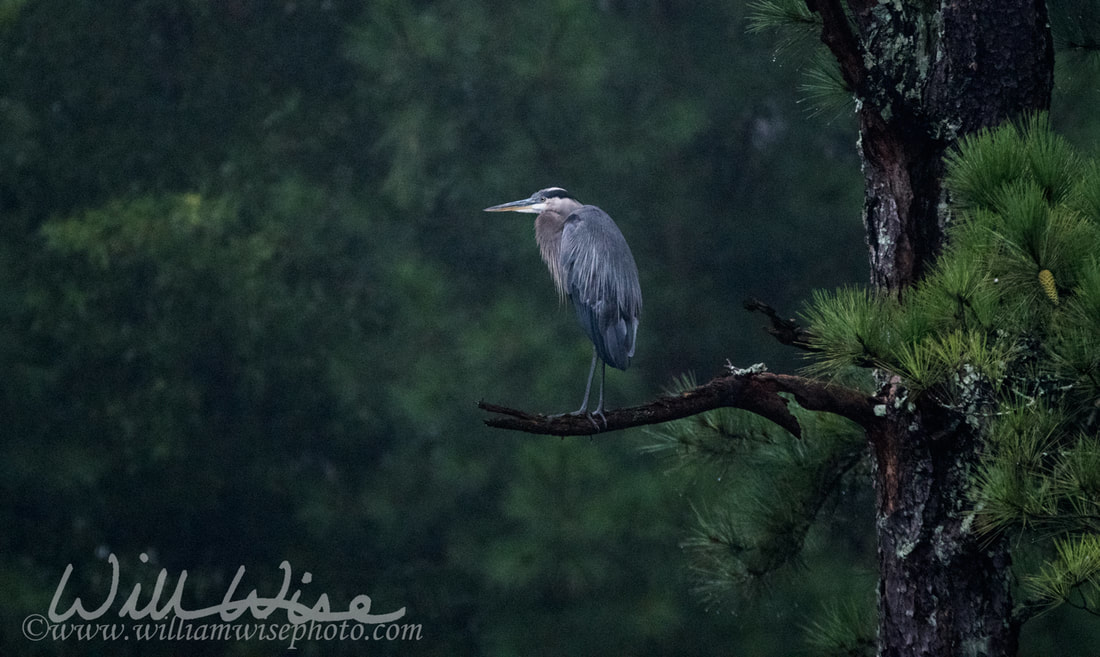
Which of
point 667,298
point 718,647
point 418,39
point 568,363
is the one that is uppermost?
point 418,39

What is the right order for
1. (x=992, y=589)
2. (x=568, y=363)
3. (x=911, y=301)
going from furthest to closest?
(x=568, y=363), (x=992, y=589), (x=911, y=301)

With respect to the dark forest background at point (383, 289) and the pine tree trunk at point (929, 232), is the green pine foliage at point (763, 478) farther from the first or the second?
the dark forest background at point (383, 289)

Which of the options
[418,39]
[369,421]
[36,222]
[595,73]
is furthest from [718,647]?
[36,222]

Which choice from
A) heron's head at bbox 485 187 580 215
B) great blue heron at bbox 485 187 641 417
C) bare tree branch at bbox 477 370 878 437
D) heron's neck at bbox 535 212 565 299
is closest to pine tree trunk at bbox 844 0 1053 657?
→ bare tree branch at bbox 477 370 878 437

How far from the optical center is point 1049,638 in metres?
4.78

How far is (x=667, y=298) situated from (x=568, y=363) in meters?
0.83

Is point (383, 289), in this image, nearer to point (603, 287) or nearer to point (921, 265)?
point (603, 287)

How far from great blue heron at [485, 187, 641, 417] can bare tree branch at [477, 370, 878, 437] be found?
750mm

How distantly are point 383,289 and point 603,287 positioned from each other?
3403mm

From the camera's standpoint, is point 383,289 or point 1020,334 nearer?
point 1020,334

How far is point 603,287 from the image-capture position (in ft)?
9.41

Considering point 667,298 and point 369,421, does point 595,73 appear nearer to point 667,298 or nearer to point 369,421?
point 667,298

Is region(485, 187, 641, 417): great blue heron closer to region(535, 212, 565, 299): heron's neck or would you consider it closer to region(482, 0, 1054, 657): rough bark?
region(535, 212, 565, 299): heron's neck

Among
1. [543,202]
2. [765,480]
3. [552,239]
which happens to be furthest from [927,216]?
[543,202]
